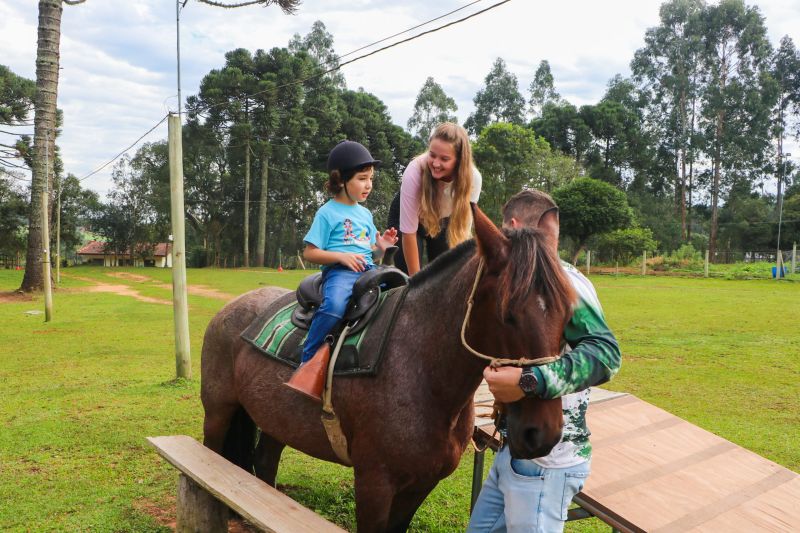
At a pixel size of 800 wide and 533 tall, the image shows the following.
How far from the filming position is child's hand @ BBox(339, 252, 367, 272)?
9.41 ft

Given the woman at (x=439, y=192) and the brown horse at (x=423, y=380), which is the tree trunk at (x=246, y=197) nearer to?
the brown horse at (x=423, y=380)

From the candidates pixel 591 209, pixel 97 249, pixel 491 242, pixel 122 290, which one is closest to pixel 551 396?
pixel 491 242

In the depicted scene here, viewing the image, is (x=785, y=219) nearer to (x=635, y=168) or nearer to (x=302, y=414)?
(x=635, y=168)

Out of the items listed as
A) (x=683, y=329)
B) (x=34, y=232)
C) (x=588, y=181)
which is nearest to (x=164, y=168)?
(x=34, y=232)

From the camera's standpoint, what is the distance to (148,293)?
24.4m

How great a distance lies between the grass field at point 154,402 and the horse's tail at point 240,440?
85 cm

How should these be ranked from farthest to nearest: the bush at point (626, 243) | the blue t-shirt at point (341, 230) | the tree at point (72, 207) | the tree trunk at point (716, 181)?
the tree trunk at point (716, 181), the tree at point (72, 207), the bush at point (626, 243), the blue t-shirt at point (341, 230)

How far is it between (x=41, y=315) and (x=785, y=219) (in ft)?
149

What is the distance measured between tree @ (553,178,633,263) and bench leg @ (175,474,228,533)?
32448 millimetres

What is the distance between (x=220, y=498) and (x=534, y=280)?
86.6 inches

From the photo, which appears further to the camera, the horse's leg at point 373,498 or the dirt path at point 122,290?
the dirt path at point 122,290

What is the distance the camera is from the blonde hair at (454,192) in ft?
10.3

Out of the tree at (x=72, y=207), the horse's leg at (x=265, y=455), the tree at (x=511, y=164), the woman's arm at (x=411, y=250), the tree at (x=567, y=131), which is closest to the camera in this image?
the woman's arm at (x=411, y=250)

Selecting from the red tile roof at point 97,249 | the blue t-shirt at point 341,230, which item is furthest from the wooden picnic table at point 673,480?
the red tile roof at point 97,249
